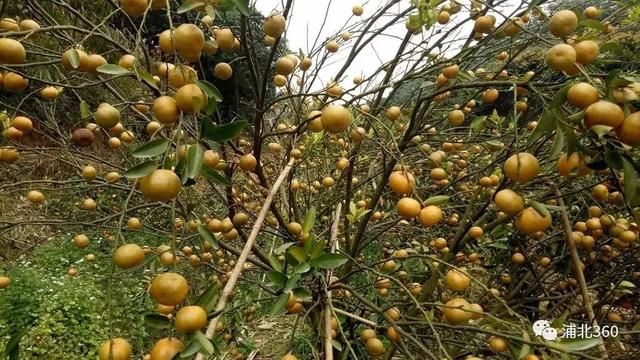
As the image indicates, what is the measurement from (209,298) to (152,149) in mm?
241

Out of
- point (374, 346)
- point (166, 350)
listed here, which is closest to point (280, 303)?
point (166, 350)

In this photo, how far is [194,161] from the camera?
2.10 ft

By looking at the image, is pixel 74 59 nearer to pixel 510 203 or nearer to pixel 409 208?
pixel 409 208

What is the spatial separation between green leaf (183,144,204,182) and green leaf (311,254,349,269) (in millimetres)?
357

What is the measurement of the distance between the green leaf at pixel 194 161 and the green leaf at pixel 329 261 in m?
0.36

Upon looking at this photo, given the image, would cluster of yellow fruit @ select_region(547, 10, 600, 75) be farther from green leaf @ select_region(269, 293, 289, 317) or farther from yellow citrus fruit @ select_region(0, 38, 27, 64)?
yellow citrus fruit @ select_region(0, 38, 27, 64)

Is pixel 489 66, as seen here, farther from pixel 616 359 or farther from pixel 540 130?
pixel 540 130

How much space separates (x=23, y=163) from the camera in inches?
198

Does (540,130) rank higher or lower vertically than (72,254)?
higher

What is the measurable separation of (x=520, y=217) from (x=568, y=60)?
260 mm

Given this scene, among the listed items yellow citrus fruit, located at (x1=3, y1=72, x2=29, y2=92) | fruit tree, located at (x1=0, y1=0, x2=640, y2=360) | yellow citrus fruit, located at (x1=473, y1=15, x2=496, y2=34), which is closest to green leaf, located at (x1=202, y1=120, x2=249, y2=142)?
fruit tree, located at (x1=0, y1=0, x2=640, y2=360)

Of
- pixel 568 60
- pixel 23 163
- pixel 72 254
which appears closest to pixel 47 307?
pixel 72 254

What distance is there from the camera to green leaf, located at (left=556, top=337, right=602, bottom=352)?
750 millimetres

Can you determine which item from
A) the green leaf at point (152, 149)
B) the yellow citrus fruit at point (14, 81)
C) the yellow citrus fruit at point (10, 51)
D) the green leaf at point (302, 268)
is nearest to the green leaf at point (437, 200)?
the green leaf at point (302, 268)
